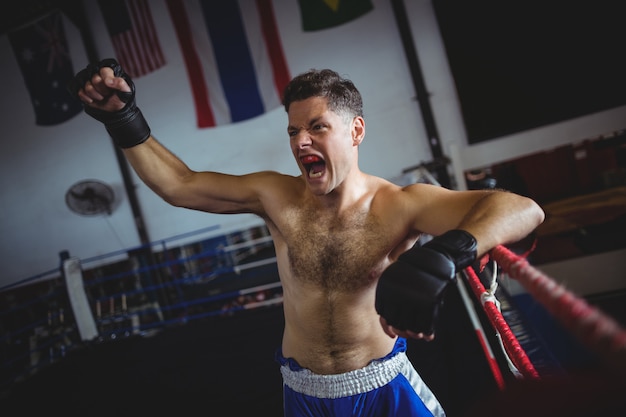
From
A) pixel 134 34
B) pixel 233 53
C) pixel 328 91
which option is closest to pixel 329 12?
pixel 233 53

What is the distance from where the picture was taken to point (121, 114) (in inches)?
53.9

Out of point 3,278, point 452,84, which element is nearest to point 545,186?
point 452,84

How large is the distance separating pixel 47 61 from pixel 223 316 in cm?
447

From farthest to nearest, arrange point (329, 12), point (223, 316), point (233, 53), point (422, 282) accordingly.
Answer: point (233, 53), point (329, 12), point (223, 316), point (422, 282)

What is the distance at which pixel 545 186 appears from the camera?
8.38m

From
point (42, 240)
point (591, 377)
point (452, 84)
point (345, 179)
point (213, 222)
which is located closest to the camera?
point (591, 377)

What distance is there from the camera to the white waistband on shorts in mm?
1187

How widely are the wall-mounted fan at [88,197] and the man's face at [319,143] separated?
4.82m

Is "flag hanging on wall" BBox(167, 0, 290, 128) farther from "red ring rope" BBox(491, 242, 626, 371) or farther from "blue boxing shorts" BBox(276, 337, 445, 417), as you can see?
"red ring rope" BBox(491, 242, 626, 371)

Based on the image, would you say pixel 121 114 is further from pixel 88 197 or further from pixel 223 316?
pixel 88 197

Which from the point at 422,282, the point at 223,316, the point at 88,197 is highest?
the point at 88,197

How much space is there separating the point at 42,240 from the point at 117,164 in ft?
5.69

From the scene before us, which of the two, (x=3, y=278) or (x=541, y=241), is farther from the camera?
(x=541, y=241)

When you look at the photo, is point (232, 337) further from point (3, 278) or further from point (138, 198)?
point (3, 278)
